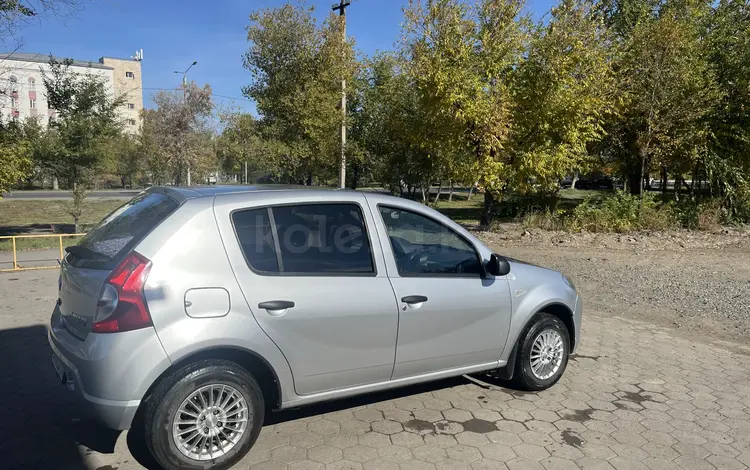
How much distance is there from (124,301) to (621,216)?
1454cm

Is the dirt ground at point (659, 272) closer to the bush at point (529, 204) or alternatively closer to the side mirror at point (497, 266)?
the bush at point (529, 204)

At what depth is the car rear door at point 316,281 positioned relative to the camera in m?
3.29

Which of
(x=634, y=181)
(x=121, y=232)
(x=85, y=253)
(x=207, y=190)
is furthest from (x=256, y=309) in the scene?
(x=634, y=181)

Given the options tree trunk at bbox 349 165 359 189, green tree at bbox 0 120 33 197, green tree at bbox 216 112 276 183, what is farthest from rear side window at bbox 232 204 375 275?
tree trunk at bbox 349 165 359 189

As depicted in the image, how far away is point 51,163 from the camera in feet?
59.9

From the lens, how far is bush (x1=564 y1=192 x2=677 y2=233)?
1439cm

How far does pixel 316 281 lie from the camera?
3441mm

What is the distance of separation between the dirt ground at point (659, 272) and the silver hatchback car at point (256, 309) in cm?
421

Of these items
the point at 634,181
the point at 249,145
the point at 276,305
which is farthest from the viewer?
the point at 634,181

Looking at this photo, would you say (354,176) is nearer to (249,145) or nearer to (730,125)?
(249,145)

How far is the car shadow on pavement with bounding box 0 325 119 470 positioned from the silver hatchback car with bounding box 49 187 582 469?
1.64 ft

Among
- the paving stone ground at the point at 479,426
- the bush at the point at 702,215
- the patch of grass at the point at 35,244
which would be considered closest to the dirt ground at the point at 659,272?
the bush at the point at 702,215

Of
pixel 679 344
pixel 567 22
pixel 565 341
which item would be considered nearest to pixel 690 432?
pixel 565 341

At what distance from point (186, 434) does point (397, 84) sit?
56.5 feet
